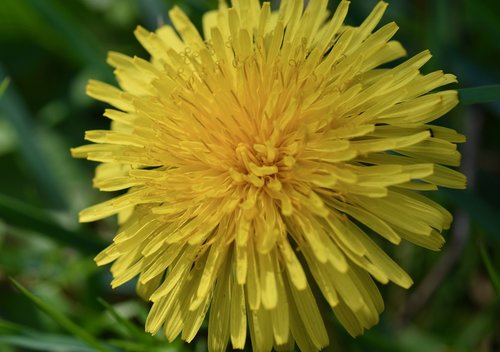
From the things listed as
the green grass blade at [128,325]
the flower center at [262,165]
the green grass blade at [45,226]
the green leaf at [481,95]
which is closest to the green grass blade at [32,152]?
the green grass blade at [45,226]

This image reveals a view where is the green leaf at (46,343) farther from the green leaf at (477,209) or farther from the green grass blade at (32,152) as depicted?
the green leaf at (477,209)

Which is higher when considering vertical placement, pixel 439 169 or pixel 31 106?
pixel 31 106

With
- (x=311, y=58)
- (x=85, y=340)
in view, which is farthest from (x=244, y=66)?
(x=85, y=340)

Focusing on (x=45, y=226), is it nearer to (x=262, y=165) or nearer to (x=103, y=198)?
(x=103, y=198)

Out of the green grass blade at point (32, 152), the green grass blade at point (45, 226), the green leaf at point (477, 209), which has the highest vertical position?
the green grass blade at point (32, 152)

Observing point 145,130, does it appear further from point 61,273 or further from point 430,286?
point 430,286

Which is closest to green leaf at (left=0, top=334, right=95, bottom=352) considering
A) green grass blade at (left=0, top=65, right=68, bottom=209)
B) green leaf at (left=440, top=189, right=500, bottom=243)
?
green grass blade at (left=0, top=65, right=68, bottom=209)

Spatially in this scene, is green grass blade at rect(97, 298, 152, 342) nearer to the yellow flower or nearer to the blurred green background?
the blurred green background

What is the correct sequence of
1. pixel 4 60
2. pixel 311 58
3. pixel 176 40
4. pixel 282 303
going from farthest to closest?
pixel 4 60
pixel 176 40
pixel 311 58
pixel 282 303
